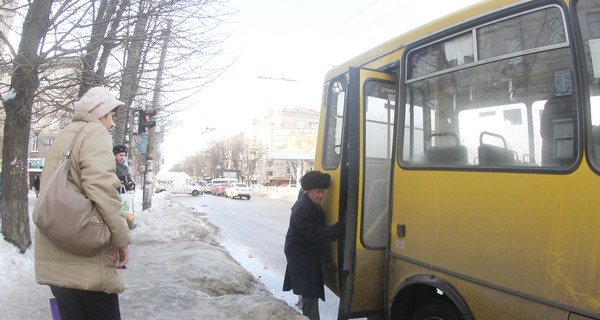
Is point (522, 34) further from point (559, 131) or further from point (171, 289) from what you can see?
point (171, 289)

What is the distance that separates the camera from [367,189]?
3.73 meters

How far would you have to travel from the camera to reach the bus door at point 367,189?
361 centimetres

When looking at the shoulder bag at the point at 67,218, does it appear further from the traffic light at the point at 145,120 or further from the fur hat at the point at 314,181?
the traffic light at the point at 145,120

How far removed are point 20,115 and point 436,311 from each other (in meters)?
6.14

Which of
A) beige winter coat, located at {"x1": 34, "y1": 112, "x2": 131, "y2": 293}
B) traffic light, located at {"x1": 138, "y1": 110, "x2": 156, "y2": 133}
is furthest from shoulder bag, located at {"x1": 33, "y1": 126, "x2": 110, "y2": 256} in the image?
traffic light, located at {"x1": 138, "y1": 110, "x2": 156, "y2": 133}

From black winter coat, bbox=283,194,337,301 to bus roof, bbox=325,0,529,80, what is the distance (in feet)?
4.49

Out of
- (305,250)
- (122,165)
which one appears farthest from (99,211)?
(122,165)

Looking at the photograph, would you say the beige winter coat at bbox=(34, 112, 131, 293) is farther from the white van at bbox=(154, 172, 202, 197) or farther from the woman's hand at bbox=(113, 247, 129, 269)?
the white van at bbox=(154, 172, 202, 197)

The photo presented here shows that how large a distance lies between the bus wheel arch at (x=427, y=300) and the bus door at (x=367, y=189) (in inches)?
12.2

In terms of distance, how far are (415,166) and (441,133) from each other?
1.00ft

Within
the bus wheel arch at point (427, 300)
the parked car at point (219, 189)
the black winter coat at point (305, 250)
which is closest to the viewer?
the bus wheel arch at point (427, 300)

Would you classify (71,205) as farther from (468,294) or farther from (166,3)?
(166,3)

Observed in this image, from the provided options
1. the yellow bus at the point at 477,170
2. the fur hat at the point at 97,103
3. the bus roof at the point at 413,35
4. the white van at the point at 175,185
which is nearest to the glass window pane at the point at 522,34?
the yellow bus at the point at 477,170

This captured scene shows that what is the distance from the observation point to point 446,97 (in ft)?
10.5
